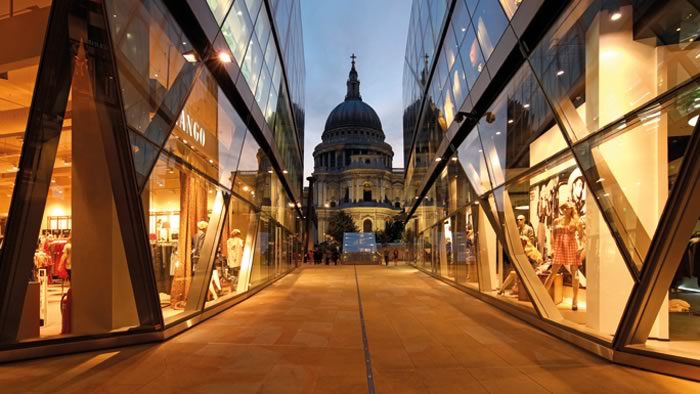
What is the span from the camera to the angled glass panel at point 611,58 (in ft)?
15.4

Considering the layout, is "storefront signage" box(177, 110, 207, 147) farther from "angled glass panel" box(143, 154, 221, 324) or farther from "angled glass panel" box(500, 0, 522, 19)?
"angled glass panel" box(500, 0, 522, 19)

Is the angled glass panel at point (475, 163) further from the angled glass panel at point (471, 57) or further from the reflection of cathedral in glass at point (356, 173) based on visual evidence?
the reflection of cathedral in glass at point (356, 173)

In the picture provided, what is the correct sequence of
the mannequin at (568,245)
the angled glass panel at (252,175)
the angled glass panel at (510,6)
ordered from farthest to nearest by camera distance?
Result: the angled glass panel at (252,175) < the mannequin at (568,245) < the angled glass panel at (510,6)

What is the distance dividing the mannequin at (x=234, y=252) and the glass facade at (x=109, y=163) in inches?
74.5

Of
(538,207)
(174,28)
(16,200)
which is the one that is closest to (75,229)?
(16,200)

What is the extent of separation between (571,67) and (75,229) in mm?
7439

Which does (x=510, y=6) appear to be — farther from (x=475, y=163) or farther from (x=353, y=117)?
(x=353, y=117)

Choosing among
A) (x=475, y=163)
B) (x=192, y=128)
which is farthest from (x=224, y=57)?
(x=475, y=163)

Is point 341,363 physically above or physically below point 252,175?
below

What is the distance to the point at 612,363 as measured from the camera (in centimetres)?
544

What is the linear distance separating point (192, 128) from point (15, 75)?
2.86 meters

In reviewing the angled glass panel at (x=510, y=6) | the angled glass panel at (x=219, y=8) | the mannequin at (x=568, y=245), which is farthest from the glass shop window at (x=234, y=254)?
the angled glass panel at (x=510, y=6)

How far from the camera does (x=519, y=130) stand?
9.12 meters

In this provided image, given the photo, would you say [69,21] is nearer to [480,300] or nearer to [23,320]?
[23,320]
